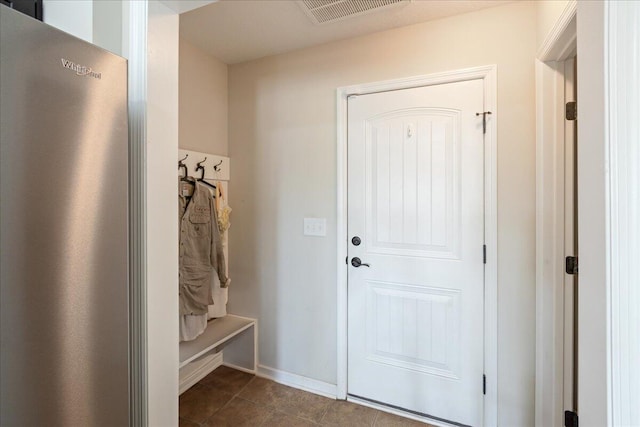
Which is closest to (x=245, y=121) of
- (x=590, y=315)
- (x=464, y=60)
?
(x=464, y=60)

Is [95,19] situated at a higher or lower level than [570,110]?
higher

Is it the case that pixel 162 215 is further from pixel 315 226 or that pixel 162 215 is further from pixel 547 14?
pixel 547 14

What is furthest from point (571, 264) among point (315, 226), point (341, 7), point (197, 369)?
point (197, 369)

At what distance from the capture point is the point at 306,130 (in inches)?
84.0

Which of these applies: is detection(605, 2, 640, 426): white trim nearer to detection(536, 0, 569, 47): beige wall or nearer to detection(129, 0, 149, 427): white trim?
detection(536, 0, 569, 47): beige wall

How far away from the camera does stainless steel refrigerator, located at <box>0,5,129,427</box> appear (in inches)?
24.0

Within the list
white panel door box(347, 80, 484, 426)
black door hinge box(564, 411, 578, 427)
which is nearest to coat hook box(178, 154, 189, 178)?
white panel door box(347, 80, 484, 426)

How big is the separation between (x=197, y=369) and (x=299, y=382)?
0.78m

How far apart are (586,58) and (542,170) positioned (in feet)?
3.17

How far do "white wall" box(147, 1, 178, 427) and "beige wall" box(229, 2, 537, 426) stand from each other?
43.9 inches

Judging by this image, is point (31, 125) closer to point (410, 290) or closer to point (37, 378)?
point (37, 378)

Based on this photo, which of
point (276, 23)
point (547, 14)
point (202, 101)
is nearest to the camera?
point (547, 14)

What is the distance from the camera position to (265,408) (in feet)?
6.44

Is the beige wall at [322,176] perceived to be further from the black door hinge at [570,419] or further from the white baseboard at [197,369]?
the white baseboard at [197,369]
